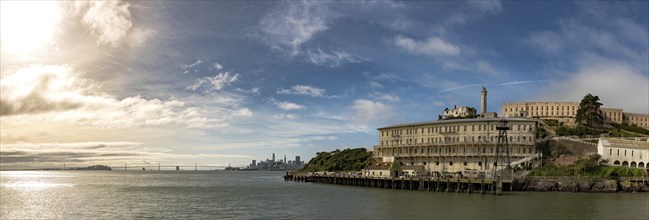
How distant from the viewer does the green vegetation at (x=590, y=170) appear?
85438mm

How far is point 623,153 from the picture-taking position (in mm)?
92312

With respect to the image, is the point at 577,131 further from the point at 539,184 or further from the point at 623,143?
the point at 539,184

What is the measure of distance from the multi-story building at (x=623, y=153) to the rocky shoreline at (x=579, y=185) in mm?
9110

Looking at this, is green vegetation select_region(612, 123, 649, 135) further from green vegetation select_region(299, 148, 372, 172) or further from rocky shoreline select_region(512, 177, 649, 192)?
green vegetation select_region(299, 148, 372, 172)

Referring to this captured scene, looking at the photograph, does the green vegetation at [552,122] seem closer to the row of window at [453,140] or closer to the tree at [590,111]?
the tree at [590,111]

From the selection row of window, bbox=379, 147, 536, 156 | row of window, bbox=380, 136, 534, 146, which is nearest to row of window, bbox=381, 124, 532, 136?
row of window, bbox=380, 136, 534, 146

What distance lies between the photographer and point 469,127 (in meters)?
106

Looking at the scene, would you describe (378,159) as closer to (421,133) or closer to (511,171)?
(421,133)

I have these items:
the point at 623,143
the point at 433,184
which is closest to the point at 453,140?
the point at 433,184

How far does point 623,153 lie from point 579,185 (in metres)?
16.4

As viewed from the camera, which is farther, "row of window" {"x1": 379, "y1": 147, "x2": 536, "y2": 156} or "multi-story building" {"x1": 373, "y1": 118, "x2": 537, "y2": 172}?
"multi-story building" {"x1": 373, "y1": 118, "x2": 537, "y2": 172}

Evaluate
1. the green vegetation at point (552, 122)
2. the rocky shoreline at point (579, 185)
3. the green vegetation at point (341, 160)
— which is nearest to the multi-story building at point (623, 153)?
the rocky shoreline at point (579, 185)

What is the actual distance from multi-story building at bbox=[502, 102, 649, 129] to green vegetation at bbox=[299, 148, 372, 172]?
47.6m

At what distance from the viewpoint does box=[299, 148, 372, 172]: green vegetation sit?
13175cm
